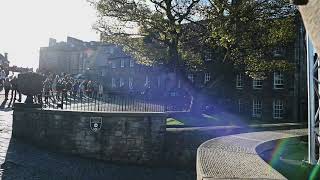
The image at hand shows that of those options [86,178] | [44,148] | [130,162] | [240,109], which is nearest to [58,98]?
[44,148]

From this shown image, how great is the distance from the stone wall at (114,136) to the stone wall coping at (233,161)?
5.26 metres

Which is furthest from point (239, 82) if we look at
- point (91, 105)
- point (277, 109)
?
point (91, 105)

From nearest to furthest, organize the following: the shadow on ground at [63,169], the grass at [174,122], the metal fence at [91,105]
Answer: the shadow on ground at [63,169] < the grass at [174,122] < the metal fence at [91,105]

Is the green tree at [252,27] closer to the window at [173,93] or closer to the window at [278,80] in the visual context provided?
the window at [278,80]

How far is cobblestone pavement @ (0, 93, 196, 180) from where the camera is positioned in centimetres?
1225

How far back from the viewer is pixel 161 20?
63.7ft

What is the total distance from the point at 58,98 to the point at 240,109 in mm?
19776

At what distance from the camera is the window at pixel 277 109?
34000mm

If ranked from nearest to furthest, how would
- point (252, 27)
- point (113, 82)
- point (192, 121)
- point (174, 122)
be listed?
point (252, 27) → point (174, 122) → point (192, 121) → point (113, 82)

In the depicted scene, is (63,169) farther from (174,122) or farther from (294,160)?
(294,160)

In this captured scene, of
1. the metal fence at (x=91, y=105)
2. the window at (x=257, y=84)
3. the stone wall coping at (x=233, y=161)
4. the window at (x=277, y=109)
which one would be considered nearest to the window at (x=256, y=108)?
the window at (x=257, y=84)

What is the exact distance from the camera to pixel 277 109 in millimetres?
34406

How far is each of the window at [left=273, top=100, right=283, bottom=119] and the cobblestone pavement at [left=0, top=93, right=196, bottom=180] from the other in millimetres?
22003

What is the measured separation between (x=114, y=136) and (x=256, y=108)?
23.8 m
